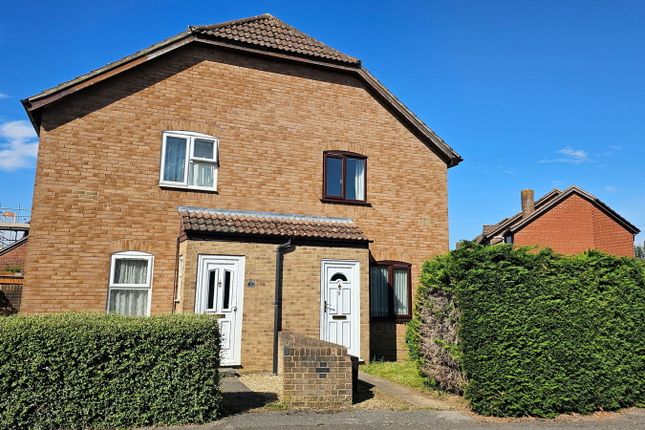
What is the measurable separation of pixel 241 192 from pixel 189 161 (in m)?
1.54

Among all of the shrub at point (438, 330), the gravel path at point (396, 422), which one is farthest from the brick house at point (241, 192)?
the gravel path at point (396, 422)

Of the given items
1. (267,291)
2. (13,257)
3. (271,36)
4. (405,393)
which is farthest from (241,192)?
(13,257)

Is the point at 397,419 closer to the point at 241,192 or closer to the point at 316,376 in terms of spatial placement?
the point at 316,376

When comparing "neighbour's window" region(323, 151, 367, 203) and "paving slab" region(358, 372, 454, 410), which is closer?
"paving slab" region(358, 372, 454, 410)

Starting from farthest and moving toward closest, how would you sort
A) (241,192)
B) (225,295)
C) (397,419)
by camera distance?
(241,192), (225,295), (397,419)

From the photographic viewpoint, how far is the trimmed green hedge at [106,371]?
6.34m

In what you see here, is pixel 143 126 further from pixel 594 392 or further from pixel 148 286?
pixel 594 392

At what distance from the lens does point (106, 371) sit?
A: 21.9ft

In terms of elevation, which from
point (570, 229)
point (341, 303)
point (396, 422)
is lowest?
point (396, 422)

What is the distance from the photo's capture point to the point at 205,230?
36.4 feet

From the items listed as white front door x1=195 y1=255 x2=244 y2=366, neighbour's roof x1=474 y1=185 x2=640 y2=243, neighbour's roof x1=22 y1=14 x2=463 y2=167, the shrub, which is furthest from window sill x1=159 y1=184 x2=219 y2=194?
neighbour's roof x1=474 y1=185 x2=640 y2=243

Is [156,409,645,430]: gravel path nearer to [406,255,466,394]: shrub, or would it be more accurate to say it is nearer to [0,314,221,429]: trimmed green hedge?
[0,314,221,429]: trimmed green hedge

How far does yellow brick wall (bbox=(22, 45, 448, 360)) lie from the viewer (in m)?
11.3

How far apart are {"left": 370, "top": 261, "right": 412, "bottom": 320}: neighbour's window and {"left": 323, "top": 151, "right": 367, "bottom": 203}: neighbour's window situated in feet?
6.89
